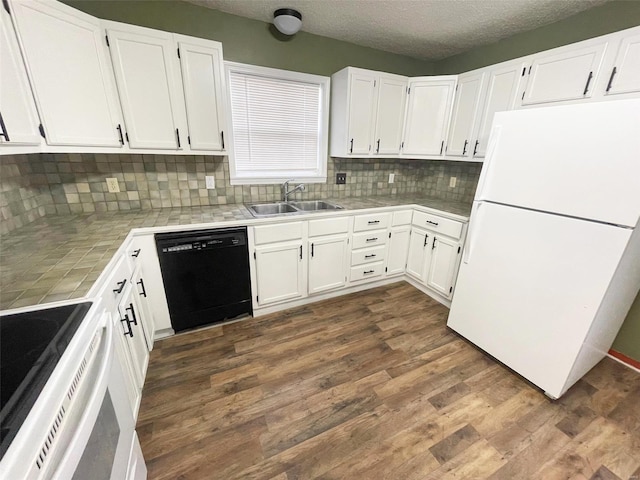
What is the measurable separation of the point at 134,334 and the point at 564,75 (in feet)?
10.7

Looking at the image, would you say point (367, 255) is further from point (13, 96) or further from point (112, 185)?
point (13, 96)

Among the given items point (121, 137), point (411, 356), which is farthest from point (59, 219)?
point (411, 356)

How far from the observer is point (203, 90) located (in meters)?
1.93

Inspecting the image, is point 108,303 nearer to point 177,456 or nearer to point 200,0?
point 177,456

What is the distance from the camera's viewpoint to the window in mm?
2400

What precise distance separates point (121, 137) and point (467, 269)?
2.63 m

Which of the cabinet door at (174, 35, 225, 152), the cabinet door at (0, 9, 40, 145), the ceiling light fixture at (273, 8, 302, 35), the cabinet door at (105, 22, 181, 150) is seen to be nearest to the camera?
the cabinet door at (0, 9, 40, 145)

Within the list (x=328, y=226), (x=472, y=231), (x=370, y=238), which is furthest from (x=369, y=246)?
(x=472, y=231)

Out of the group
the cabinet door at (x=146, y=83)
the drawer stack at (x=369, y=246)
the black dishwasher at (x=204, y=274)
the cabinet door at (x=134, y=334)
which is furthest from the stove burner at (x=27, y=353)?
the drawer stack at (x=369, y=246)

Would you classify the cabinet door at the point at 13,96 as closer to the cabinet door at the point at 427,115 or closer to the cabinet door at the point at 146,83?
the cabinet door at the point at 146,83

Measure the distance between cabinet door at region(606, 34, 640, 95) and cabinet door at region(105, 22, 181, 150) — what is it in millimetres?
2811

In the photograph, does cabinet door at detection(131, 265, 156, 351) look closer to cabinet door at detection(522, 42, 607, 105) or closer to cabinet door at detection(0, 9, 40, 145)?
cabinet door at detection(0, 9, 40, 145)

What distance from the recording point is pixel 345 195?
3049mm

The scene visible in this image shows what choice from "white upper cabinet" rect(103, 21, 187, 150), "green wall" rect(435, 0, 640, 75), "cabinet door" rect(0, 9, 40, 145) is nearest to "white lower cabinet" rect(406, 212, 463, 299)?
"green wall" rect(435, 0, 640, 75)
